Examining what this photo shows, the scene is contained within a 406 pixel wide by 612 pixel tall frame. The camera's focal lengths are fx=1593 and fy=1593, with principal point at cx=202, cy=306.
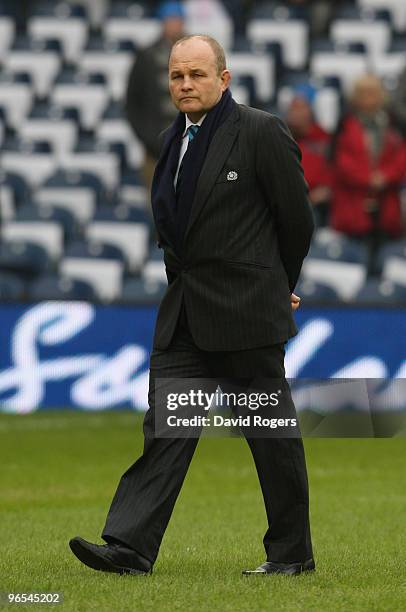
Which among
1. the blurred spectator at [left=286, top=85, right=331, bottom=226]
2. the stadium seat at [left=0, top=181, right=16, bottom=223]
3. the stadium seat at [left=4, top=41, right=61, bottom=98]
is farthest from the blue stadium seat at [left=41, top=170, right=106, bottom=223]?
the stadium seat at [left=4, top=41, right=61, bottom=98]

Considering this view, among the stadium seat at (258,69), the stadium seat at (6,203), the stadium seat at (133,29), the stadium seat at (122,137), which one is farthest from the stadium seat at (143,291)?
the stadium seat at (133,29)

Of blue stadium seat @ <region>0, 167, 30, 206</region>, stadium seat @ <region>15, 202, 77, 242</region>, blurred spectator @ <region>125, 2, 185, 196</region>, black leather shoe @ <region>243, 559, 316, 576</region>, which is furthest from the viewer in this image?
blue stadium seat @ <region>0, 167, 30, 206</region>

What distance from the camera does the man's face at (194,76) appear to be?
18.4 ft

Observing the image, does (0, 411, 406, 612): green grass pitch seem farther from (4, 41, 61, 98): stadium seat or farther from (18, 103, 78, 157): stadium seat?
Result: (4, 41, 61, 98): stadium seat

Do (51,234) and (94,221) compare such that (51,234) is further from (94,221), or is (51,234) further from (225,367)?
(225,367)

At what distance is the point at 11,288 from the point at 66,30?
20.3ft

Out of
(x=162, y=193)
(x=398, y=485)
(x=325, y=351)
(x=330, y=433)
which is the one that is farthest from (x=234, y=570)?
(x=325, y=351)

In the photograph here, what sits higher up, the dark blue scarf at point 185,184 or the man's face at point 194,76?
the man's face at point 194,76

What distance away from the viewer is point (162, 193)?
19.1ft

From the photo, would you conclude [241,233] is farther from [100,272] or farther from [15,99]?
[15,99]

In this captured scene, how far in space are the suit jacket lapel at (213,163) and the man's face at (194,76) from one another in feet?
0.38

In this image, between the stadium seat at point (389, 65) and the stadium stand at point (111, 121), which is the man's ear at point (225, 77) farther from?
the stadium seat at point (389, 65)

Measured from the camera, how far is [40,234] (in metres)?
15.5

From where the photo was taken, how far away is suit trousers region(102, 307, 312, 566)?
5.75m
